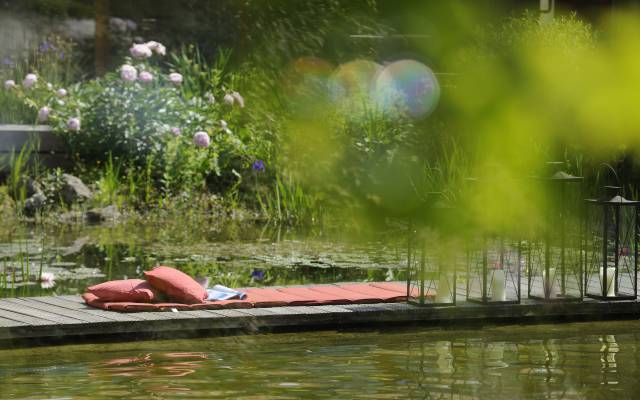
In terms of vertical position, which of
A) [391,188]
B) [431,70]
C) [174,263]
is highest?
[431,70]

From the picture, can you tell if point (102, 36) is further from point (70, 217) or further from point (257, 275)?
point (257, 275)

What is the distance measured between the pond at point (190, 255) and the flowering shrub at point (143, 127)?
1202 mm

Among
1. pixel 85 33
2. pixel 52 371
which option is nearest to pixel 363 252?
pixel 52 371

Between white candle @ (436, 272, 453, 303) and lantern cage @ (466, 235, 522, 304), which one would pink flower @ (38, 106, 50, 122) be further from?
white candle @ (436, 272, 453, 303)

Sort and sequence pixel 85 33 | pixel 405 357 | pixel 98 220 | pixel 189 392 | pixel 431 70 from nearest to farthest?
pixel 189 392
pixel 405 357
pixel 98 220
pixel 431 70
pixel 85 33

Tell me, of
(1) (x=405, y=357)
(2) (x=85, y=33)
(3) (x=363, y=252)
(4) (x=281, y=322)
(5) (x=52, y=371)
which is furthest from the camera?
(2) (x=85, y=33)

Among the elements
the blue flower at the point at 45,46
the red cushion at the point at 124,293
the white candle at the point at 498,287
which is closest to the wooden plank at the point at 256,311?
the red cushion at the point at 124,293

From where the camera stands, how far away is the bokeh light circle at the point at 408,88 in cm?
1369

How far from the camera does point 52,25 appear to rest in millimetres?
15344

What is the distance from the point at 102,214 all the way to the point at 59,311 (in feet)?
17.0

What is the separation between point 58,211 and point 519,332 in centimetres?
597

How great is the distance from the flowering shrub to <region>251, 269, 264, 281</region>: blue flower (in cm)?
355

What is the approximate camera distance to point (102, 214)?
39.9ft

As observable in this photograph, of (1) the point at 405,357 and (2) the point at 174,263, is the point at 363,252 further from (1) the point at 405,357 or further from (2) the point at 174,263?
(1) the point at 405,357
